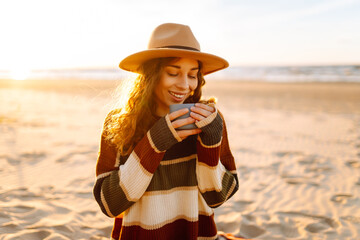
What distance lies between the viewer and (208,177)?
173cm

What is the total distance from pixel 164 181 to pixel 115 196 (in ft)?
1.01

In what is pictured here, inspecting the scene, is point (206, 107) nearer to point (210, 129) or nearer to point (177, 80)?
point (210, 129)

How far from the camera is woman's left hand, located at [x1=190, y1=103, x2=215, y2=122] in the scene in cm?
151

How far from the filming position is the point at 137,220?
1.74 metres

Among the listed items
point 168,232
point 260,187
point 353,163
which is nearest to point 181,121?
point 168,232

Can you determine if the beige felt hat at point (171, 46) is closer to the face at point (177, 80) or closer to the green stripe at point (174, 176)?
the face at point (177, 80)

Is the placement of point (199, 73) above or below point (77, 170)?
above

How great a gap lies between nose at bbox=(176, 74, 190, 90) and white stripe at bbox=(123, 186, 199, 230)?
64 centimetres

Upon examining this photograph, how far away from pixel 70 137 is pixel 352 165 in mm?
5670

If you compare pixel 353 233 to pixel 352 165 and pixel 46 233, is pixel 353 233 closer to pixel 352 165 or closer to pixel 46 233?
pixel 352 165

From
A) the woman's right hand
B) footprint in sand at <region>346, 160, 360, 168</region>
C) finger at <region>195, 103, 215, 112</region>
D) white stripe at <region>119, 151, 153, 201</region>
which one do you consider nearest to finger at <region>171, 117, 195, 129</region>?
the woman's right hand

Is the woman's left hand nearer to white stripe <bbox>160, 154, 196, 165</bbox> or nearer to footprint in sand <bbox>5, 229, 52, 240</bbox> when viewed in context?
white stripe <bbox>160, 154, 196, 165</bbox>

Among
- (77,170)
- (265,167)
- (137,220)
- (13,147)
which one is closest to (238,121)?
(265,167)

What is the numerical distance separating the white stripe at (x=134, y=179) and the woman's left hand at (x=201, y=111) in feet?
1.36
